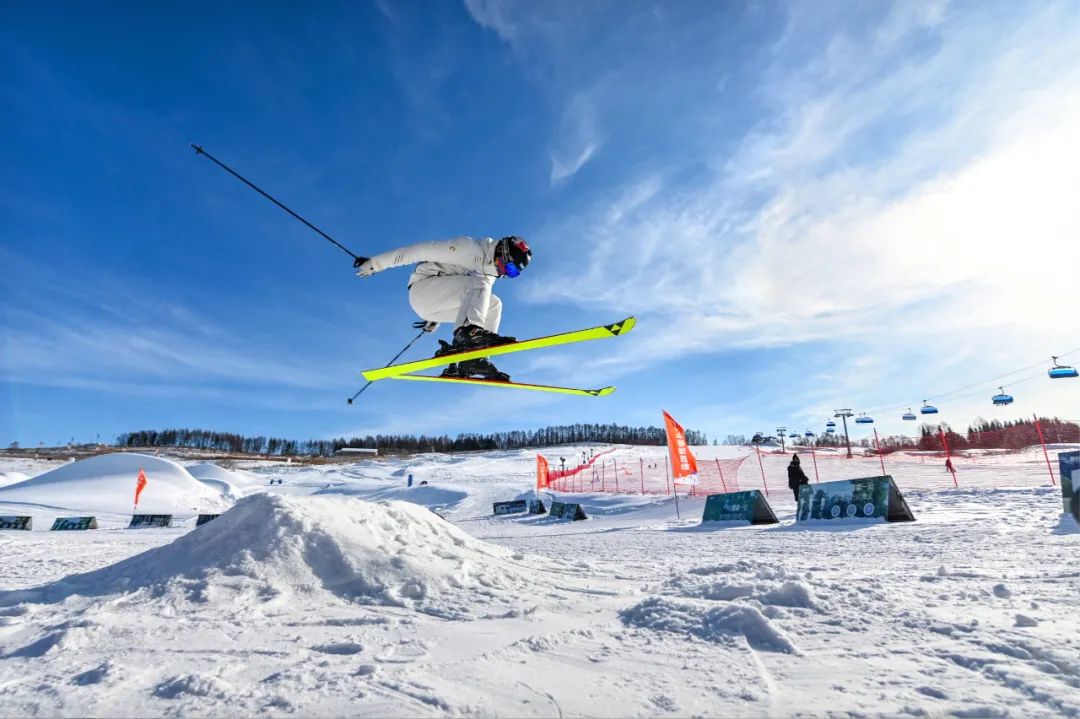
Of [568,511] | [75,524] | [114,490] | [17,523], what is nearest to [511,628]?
[568,511]

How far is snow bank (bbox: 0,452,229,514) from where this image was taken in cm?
2533

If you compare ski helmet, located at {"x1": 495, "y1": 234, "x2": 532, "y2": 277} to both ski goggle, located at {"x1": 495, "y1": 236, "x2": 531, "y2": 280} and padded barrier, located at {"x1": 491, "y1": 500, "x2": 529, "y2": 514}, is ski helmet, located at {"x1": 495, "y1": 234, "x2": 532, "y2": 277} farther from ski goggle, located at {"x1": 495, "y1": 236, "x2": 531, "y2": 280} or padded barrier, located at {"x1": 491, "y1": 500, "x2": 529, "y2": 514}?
padded barrier, located at {"x1": 491, "y1": 500, "x2": 529, "y2": 514}

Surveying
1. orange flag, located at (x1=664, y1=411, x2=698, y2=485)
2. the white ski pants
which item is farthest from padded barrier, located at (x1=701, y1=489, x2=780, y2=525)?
the white ski pants

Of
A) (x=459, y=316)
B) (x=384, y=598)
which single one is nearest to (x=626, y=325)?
(x=459, y=316)

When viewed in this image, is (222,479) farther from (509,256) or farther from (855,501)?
(855,501)

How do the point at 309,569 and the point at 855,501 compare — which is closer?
the point at 309,569

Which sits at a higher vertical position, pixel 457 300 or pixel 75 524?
pixel 457 300

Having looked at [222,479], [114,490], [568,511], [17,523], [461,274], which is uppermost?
[461,274]

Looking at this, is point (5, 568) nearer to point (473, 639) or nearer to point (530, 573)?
point (530, 573)

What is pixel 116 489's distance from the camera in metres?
28.0

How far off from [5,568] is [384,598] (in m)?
7.95

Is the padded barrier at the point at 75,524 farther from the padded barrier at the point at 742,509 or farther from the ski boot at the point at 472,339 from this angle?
the padded barrier at the point at 742,509

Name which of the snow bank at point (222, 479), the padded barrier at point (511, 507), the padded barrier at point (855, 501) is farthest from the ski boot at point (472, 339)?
the snow bank at point (222, 479)

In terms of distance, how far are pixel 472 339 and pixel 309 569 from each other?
3.29m
